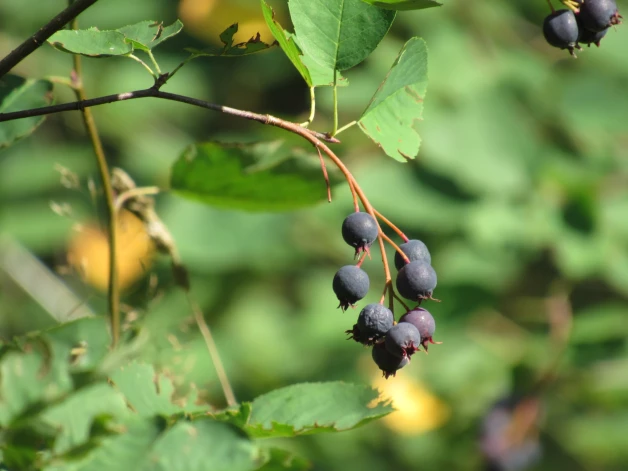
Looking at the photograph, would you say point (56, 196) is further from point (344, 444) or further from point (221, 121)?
point (344, 444)

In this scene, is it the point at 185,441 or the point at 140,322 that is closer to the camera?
the point at 185,441

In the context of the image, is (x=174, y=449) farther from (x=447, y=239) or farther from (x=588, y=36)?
(x=447, y=239)

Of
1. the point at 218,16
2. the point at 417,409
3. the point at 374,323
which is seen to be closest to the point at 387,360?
the point at 374,323

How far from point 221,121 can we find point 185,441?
9.13 ft

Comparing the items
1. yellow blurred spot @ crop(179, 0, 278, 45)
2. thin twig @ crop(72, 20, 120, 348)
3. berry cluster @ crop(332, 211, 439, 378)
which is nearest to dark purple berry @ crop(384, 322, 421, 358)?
berry cluster @ crop(332, 211, 439, 378)

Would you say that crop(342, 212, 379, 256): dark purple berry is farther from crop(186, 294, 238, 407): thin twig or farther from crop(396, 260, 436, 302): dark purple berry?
crop(186, 294, 238, 407): thin twig

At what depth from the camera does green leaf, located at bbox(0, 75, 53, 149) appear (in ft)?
3.10

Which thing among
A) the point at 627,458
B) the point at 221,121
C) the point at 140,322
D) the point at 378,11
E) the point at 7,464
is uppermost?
the point at 378,11

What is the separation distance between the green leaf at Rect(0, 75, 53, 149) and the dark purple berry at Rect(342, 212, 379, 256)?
1.31 ft

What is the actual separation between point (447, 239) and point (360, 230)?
166cm

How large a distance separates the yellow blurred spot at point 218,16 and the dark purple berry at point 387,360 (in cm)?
258

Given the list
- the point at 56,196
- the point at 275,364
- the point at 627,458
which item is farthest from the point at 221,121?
the point at 627,458

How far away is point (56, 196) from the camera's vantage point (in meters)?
3.12

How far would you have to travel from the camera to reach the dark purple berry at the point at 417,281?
2.65ft
